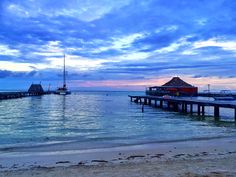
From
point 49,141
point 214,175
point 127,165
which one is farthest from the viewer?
point 49,141

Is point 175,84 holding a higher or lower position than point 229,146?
higher

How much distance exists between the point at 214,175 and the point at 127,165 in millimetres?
3594

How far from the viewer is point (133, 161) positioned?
13.7 m

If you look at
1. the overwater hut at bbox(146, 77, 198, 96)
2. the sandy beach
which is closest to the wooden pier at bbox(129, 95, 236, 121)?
the sandy beach

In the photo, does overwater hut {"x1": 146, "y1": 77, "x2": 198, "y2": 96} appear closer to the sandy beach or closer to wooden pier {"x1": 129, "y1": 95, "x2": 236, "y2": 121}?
wooden pier {"x1": 129, "y1": 95, "x2": 236, "y2": 121}

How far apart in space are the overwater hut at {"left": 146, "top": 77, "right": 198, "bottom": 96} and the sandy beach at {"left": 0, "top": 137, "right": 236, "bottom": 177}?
82925mm

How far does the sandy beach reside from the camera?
10.9 metres

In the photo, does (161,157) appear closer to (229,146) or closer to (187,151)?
(187,151)

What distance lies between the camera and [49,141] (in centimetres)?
2120

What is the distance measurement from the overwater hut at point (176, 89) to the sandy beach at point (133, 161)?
82925 mm

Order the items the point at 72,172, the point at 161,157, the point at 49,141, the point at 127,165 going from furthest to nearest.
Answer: the point at 49,141 < the point at 161,157 < the point at 127,165 < the point at 72,172

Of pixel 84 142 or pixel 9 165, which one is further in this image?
pixel 84 142

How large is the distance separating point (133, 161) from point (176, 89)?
95419mm

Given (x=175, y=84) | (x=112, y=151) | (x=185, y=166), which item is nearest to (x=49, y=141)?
(x=112, y=151)
